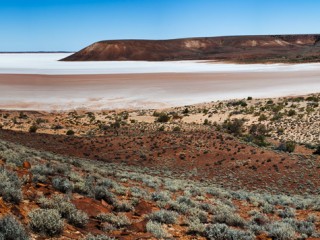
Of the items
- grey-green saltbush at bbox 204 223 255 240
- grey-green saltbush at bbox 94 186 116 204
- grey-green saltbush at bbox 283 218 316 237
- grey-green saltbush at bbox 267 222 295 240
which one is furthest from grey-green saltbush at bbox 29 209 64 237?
grey-green saltbush at bbox 283 218 316 237

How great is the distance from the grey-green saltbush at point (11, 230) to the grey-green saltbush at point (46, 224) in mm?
410

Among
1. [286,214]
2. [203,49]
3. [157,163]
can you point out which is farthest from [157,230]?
[203,49]

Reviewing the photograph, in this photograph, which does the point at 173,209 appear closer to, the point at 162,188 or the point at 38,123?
the point at 162,188

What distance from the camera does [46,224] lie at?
15.5 feet

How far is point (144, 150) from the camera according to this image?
18.8 m

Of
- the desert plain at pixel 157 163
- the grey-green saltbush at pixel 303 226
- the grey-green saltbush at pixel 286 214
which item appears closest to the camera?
the desert plain at pixel 157 163

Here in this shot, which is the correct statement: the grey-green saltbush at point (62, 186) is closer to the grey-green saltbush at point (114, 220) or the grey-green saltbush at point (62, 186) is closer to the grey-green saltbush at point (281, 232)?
the grey-green saltbush at point (114, 220)

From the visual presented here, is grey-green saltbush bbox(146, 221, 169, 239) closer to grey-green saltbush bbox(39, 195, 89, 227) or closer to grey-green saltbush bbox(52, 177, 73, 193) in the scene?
grey-green saltbush bbox(39, 195, 89, 227)

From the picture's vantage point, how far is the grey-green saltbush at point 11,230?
13.4 feet

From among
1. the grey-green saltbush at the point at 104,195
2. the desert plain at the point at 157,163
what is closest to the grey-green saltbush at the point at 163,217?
the desert plain at the point at 157,163

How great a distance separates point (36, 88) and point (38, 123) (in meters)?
22.4

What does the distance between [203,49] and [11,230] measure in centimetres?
15623

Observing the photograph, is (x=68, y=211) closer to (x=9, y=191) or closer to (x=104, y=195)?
(x=9, y=191)

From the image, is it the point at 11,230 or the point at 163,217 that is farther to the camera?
the point at 163,217
